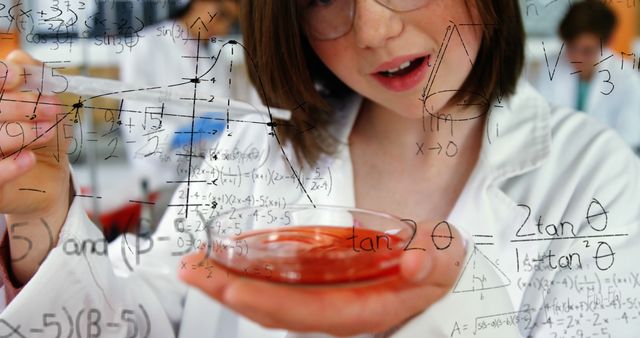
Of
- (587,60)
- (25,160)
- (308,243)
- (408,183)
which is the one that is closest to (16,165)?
(25,160)

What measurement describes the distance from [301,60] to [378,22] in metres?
0.08

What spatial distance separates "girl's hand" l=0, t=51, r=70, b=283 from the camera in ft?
1.23

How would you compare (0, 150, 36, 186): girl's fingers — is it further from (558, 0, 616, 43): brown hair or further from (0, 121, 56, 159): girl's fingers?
(558, 0, 616, 43): brown hair

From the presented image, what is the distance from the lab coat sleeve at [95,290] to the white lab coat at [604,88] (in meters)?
0.34

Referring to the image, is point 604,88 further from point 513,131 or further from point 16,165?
point 16,165

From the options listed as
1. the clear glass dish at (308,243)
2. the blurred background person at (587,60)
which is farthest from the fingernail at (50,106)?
the blurred background person at (587,60)

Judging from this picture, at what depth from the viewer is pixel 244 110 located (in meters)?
0.45

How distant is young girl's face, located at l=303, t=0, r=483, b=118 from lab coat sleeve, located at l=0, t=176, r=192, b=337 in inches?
7.4

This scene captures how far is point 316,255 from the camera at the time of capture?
0.37 metres

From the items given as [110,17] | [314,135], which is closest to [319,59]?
[314,135]

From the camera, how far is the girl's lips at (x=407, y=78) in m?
0.45

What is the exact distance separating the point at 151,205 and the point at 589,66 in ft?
1.22

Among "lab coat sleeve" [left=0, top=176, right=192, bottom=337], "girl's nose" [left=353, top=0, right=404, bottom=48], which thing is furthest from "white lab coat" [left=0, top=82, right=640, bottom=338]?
"girl's nose" [left=353, top=0, right=404, bottom=48]

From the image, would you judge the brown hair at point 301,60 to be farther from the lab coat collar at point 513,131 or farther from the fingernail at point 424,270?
the fingernail at point 424,270
